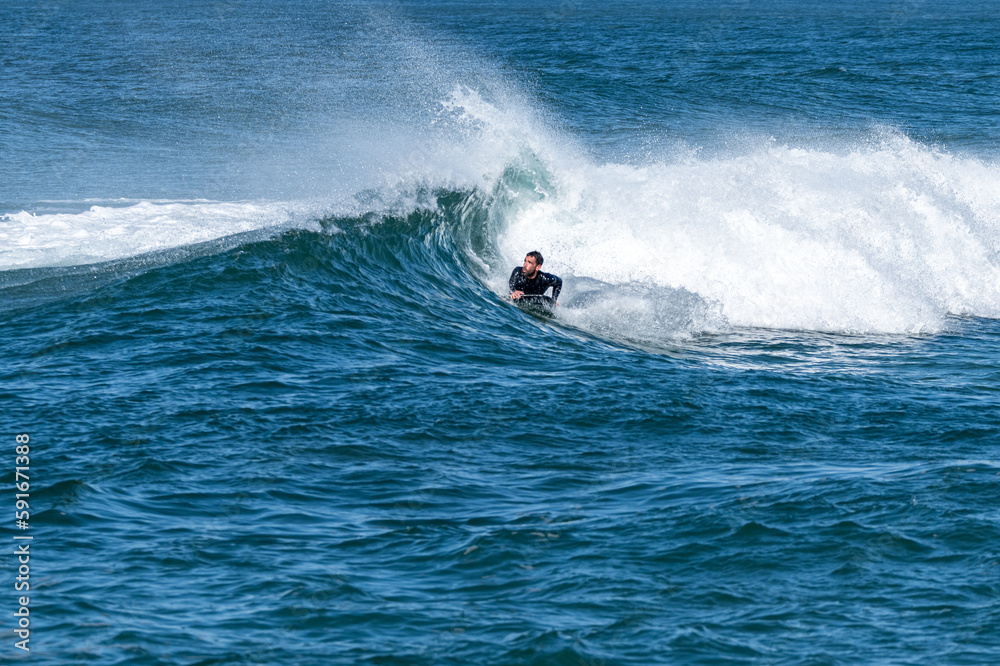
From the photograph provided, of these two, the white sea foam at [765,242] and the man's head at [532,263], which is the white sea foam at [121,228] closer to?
the man's head at [532,263]

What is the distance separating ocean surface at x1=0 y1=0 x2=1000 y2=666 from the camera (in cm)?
646

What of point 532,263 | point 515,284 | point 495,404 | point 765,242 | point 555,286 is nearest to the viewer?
point 495,404

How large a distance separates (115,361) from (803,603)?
749 cm

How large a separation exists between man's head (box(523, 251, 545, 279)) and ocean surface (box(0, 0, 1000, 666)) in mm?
714

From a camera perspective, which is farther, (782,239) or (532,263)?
(782,239)

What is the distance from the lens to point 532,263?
1413 cm

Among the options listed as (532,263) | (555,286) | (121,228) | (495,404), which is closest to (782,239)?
(555,286)

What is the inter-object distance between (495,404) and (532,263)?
4.25 metres

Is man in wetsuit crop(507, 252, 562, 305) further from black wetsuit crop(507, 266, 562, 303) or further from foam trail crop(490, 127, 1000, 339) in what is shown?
foam trail crop(490, 127, 1000, 339)

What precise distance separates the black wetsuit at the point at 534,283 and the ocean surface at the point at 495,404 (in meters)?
0.41

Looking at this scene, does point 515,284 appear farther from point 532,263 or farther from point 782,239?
point 782,239

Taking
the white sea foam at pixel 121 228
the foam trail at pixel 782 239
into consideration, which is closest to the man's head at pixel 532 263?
the foam trail at pixel 782 239

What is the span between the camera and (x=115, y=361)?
11.0 meters

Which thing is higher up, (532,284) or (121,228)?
(121,228)
